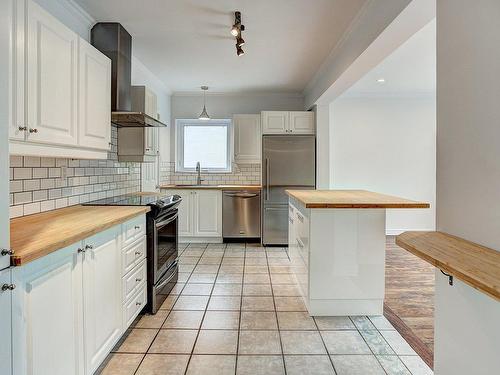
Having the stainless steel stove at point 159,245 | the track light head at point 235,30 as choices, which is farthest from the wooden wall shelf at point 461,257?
the track light head at point 235,30

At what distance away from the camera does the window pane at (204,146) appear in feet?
19.8

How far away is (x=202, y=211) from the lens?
17.7ft

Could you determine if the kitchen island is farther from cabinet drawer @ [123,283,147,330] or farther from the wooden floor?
cabinet drawer @ [123,283,147,330]

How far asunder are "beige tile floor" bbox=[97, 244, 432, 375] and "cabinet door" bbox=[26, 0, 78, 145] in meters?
1.43

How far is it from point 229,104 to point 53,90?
4.19 metres

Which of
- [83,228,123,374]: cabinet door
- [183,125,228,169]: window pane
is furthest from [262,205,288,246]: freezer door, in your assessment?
[83,228,123,374]: cabinet door

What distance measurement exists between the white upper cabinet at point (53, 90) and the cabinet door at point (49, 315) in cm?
69

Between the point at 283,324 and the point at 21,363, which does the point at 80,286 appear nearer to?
the point at 21,363

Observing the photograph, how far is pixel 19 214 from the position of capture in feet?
6.86

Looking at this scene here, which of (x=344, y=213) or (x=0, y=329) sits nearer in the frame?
(x=0, y=329)

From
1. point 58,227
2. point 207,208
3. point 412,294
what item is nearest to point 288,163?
point 207,208

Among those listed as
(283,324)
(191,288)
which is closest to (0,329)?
(283,324)

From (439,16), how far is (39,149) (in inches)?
83.9

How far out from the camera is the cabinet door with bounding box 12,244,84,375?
3.98 ft
